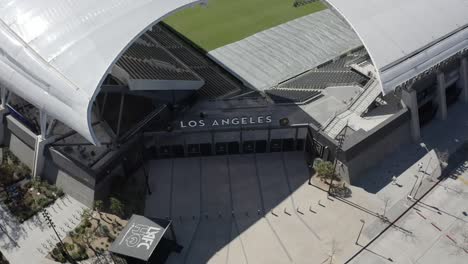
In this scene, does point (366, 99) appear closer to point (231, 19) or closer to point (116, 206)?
point (116, 206)

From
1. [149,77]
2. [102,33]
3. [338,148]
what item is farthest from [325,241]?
[102,33]

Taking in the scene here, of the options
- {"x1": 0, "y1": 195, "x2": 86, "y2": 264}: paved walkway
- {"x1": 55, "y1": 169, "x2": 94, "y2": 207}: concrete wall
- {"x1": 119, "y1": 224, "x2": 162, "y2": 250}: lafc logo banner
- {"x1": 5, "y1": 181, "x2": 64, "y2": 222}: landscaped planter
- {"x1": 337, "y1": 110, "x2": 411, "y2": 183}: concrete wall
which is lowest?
{"x1": 0, "y1": 195, "x2": 86, "y2": 264}: paved walkway

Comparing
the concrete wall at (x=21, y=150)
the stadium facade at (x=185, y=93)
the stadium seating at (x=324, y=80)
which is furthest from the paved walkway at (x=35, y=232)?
the stadium seating at (x=324, y=80)

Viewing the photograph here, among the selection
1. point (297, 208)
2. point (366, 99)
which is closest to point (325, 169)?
point (297, 208)

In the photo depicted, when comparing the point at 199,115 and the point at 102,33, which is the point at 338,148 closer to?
the point at 199,115

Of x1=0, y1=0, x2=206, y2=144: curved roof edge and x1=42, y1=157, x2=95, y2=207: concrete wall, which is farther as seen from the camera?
x1=42, y1=157, x2=95, y2=207: concrete wall

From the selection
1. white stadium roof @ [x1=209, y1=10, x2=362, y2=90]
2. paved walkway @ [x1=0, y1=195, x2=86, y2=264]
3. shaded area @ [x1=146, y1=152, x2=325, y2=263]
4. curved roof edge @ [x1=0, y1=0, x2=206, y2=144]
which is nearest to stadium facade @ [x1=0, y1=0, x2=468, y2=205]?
curved roof edge @ [x1=0, y1=0, x2=206, y2=144]

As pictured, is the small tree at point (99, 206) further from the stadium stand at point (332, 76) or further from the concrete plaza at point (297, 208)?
the stadium stand at point (332, 76)

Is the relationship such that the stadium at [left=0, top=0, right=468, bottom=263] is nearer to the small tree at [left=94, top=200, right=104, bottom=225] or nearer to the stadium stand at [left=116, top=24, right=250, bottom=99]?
the stadium stand at [left=116, top=24, right=250, bottom=99]
